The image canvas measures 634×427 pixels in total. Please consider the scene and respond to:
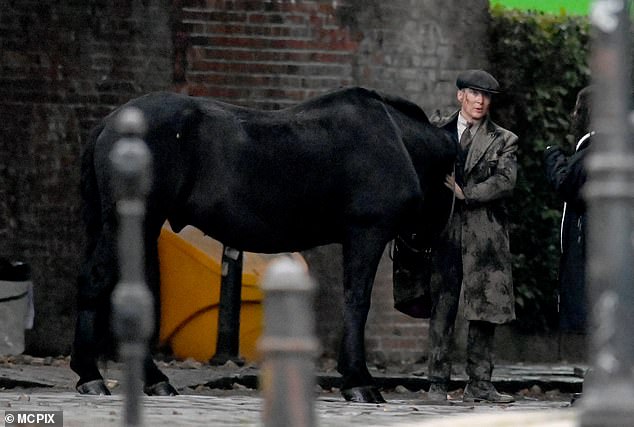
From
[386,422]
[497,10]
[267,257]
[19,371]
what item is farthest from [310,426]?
[497,10]

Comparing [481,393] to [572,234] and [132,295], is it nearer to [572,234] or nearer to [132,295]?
[572,234]

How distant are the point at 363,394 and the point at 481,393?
4.14ft

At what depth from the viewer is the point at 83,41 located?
14992mm

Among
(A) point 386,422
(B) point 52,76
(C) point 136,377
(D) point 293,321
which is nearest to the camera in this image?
(D) point 293,321

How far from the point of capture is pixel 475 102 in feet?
40.1

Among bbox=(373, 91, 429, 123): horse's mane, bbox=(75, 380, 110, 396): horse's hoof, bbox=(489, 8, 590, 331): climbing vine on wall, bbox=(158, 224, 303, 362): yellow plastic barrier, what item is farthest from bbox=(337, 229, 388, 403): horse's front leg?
bbox=(489, 8, 590, 331): climbing vine on wall

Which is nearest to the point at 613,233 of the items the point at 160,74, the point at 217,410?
the point at 217,410

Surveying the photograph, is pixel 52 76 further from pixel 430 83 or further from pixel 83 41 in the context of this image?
pixel 430 83

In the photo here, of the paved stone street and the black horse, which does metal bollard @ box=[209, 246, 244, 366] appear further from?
the black horse

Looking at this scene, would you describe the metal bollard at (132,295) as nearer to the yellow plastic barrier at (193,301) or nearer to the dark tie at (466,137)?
the dark tie at (466,137)

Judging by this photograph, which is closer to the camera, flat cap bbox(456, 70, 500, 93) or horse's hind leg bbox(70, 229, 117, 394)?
horse's hind leg bbox(70, 229, 117, 394)

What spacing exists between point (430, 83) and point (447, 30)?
19.5 inches

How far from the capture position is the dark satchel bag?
12.3 m

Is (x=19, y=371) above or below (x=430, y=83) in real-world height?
below
